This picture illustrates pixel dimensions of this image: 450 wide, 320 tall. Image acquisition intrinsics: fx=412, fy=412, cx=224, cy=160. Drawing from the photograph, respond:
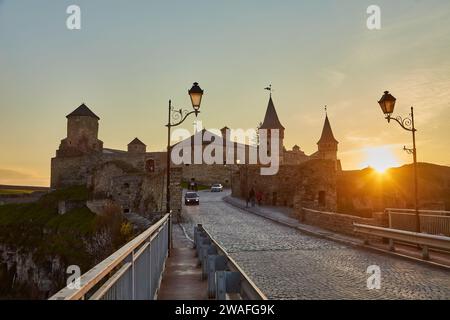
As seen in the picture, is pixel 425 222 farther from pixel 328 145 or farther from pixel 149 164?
pixel 149 164

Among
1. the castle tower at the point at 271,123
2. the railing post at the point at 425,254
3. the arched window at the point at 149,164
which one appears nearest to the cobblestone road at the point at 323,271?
the railing post at the point at 425,254

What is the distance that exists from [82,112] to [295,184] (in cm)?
5444

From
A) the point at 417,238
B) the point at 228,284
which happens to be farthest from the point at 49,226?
the point at 228,284

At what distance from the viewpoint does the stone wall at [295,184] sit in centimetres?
2807

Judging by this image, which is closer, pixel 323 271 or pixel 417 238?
pixel 323 271

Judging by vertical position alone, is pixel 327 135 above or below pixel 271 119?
below

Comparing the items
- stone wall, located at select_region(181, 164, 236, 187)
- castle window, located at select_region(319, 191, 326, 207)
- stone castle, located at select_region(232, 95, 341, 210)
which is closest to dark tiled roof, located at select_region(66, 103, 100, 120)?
stone wall, located at select_region(181, 164, 236, 187)

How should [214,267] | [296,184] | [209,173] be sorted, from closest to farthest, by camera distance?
[214,267]
[296,184]
[209,173]

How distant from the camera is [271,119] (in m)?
67.5

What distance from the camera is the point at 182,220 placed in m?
25.6

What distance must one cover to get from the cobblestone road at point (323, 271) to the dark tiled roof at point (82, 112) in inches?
2455

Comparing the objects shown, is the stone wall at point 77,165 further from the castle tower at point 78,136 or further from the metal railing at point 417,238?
the metal railing at point 417,238

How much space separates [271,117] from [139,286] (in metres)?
63.8

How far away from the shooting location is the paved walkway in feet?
24.9
